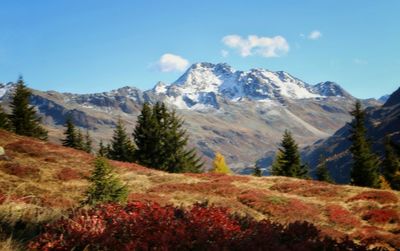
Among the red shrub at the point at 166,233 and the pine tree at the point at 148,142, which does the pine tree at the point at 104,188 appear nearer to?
the red shrub at the point at 166,233

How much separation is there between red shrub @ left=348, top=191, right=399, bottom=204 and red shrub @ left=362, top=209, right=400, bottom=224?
2.51 meters

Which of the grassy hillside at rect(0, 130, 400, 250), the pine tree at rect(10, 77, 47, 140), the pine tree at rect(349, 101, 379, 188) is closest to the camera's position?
the grassy hillside at rect(0, 130, 400, 250)

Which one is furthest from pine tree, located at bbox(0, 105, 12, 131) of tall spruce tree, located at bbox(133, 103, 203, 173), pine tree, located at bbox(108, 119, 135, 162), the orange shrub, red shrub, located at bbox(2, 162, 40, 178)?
red shrub, located at bbox(2, 162, 40, 178)

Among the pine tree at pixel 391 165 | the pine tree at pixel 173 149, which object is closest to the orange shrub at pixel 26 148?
the pine tree at pixel 173 149

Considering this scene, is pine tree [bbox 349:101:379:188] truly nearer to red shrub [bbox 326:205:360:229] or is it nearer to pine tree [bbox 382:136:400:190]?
pine tree [bbox 382:136:400:190]

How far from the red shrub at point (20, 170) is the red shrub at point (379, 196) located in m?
21.8

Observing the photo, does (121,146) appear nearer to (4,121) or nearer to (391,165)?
(4,121)

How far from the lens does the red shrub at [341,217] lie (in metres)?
23.0

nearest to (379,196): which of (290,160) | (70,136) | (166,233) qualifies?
(166,233)

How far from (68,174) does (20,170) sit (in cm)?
322

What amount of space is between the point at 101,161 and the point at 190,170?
39674 millimetres

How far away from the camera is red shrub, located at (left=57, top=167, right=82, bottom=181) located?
96.6 ft

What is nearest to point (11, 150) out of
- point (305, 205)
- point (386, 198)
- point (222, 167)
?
point (305, 205)

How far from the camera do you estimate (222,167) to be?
79188 millimetres
